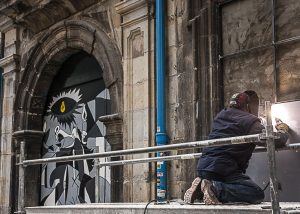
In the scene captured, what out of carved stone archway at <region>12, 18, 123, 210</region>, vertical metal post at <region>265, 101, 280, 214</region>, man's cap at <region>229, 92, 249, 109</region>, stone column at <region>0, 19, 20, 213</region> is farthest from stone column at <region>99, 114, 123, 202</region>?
vertical metal post at <region>265, 101, 280, 214</region>

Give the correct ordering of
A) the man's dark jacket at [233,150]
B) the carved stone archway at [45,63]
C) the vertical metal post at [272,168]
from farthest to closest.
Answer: the carved stone archway at [45,63] → the man's dark jacket at [233,150] → the vertical metal post at [272,168]

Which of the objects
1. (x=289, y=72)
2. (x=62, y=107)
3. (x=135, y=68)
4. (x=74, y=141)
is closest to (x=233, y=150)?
(x=289, y=72)

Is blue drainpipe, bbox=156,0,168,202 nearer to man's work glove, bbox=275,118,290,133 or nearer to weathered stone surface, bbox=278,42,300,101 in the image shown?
weathered stone surface, bbox=278,42,300,101

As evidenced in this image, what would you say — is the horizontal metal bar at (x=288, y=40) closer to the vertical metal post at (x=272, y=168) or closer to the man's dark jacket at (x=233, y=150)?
the man's dark jacket at (x=233, y=150)

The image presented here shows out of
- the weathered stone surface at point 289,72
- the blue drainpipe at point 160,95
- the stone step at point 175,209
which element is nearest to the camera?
the stone step at point 175,209

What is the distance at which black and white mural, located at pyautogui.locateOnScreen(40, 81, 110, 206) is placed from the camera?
988 centimetres

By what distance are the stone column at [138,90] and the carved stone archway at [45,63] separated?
1.79 feet

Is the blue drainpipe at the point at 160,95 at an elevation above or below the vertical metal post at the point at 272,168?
above

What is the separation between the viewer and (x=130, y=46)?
8523 mm

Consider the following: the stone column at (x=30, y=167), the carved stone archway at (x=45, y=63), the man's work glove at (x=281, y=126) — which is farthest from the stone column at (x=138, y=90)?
the stone column at (x=30, y=167)

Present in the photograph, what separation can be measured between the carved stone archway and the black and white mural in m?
0.27

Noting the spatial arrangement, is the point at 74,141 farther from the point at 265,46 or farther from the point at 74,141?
the point at 265,46

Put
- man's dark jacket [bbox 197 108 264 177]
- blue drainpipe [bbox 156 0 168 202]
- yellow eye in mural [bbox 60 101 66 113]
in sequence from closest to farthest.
Result: 1. man's dark jacket [bbox 197 108 264 177]
2. blue drainpipe [bbox 156 0 168 202]
3. yellow eye in mural [bbox 60 101 66 113]

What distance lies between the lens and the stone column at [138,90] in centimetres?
790
